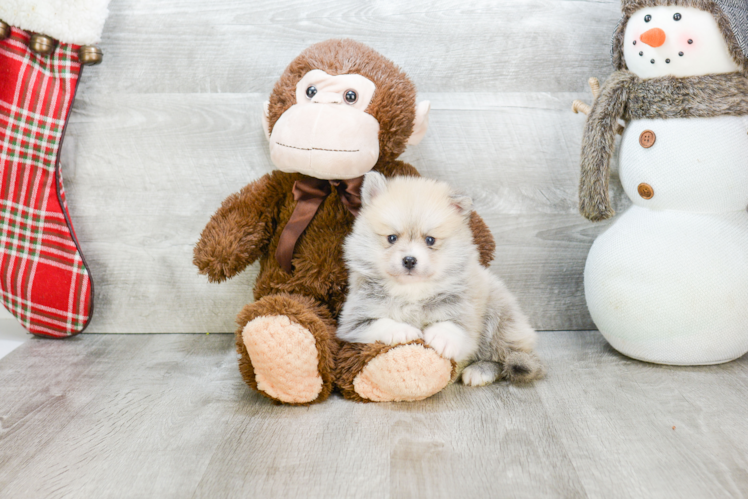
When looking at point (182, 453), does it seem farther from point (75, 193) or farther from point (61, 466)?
point (75, 193)

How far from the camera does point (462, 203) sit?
1120 mm

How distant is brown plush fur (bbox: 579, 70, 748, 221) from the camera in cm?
116

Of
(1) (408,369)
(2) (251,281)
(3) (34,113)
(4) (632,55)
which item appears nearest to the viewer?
(1) (408,369)

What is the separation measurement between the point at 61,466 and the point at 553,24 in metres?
1.31

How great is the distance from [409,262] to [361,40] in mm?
620

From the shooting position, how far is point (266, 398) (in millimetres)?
1138

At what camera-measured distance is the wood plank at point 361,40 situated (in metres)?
1.41

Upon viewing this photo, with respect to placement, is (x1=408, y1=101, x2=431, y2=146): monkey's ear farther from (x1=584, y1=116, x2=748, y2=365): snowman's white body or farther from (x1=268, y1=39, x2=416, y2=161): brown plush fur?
(x1=584, y1=116, x2=748, y2=365): snowman's white body

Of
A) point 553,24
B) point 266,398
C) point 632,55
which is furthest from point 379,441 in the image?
point 553,24

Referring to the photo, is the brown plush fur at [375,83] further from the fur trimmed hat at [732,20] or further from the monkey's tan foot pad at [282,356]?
the fur trimmed hat at [732,20]

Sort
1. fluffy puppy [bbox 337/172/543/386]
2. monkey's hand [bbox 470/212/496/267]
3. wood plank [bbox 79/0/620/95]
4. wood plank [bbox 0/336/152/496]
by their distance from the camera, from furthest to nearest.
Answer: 1. wood plank [bbox 79/0/620/95]
2. monkey's hand [bbox 470/212/496/267]
3. fluffy puppy [bbox 337/172/543/386]
4. wood plank [bbox 0/336/152/496]

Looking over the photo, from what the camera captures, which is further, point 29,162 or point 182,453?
point 29,162

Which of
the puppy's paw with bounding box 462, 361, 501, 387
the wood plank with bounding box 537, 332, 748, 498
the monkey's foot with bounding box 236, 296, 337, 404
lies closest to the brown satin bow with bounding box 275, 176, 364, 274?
the monkey's foot with bounding box 236, 296, 337, 404

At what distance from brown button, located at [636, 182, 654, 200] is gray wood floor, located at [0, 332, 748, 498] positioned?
13.9 inches
